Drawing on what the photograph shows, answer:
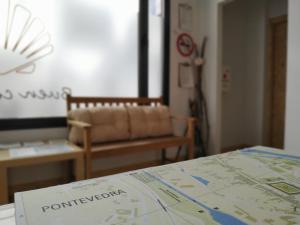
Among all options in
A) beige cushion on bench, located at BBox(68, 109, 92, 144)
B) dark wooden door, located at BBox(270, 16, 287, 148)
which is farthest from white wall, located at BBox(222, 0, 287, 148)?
beige cushion on bench, located at BBox(68, 109, 92, 144)

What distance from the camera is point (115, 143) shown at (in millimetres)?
2297

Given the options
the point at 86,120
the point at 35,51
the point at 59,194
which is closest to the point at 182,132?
the point at 86,120

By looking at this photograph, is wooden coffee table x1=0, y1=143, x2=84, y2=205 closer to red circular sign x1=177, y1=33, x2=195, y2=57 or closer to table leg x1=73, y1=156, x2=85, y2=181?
table leg x1=73, y1=156, x2=85, y2=181

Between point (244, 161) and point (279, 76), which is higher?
point (279, 76)

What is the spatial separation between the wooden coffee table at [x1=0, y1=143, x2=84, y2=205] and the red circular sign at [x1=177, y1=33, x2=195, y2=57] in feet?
5.84

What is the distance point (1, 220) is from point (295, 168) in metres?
1.10

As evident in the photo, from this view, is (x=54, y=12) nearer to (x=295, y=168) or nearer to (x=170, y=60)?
(x=170, y=60)

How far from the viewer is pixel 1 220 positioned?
2.26 ft

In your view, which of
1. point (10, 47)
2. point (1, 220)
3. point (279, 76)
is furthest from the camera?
point (279, 76)

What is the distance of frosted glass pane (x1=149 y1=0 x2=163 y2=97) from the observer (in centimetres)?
291

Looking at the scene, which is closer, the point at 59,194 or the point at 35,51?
the point at 59,194

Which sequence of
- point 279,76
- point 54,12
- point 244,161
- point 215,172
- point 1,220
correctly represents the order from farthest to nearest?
point 279,76
point 54,12
point 244,161
point 215,172
point 1,220

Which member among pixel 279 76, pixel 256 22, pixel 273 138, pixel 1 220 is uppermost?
pixel 256 22

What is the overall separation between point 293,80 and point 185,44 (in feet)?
4.38
